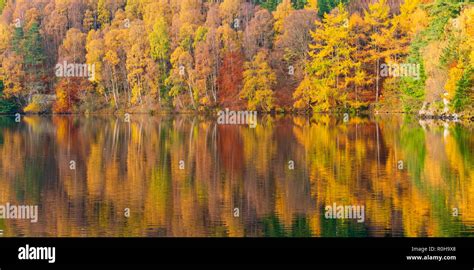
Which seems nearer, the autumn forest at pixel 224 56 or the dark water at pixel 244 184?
the dark water at pixel 244 184

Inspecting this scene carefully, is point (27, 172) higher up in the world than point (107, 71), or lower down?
lower down

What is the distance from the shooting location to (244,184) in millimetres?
21688

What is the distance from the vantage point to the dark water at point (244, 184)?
53.2 ft

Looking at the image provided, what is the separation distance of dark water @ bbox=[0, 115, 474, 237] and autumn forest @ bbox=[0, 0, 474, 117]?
2077 cm

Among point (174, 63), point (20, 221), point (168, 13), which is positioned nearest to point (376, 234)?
point (20, 221)

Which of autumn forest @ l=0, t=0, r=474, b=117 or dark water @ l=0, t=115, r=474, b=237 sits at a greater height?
autumn forest @ l=0, t=0, r=474, b=117

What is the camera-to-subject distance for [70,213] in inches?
698

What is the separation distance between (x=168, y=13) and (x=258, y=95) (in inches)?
653

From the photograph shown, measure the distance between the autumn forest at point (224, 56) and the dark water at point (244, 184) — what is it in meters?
20.8

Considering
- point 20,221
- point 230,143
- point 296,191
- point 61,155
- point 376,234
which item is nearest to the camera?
point 376,234

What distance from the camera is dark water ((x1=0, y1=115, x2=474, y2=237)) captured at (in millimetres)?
16203
